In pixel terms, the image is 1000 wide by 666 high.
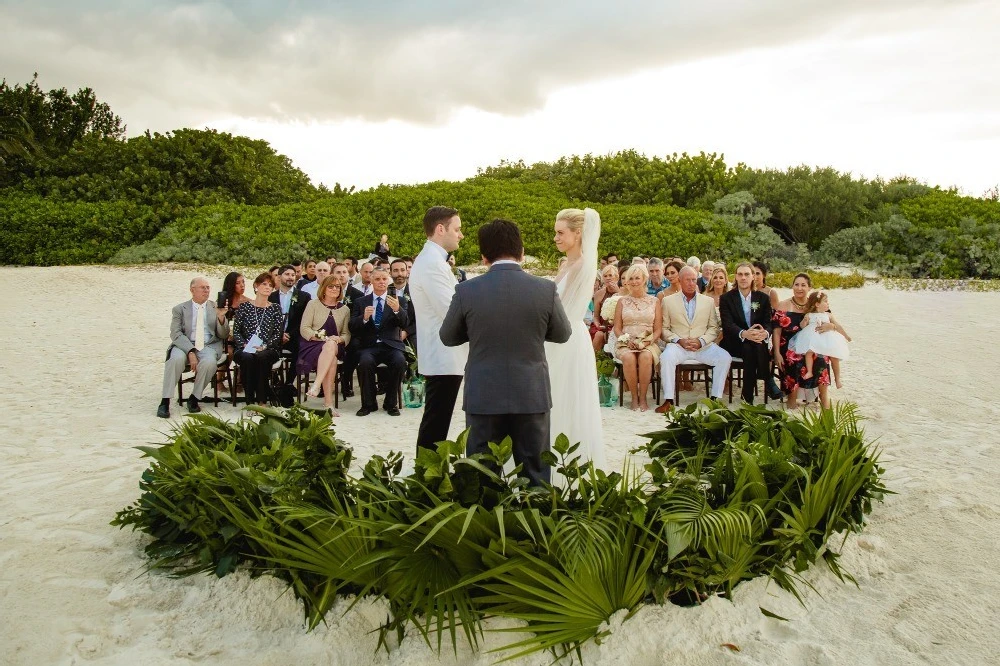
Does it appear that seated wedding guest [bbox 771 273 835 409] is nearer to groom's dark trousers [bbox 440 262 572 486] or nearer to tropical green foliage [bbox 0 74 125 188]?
groom's dark trousers [bbox 440 262 572 486]

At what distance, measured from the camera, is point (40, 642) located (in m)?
3.70

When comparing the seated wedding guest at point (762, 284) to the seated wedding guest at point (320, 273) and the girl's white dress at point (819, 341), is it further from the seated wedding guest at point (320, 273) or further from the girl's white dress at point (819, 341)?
the seated wedding guest at point (320, 273)

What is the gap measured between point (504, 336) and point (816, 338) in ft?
18.4

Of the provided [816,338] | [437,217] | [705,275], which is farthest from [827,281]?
[437,217]

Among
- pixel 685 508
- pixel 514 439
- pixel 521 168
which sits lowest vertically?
pixel 685 508

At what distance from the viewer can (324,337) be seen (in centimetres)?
881

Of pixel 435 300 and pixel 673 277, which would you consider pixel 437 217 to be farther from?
pixel 673 277

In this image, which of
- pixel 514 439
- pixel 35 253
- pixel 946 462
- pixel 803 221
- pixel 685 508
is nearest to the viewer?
pixel 685 508

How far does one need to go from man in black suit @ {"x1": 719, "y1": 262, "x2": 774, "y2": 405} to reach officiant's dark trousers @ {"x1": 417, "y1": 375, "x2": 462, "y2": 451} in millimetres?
4217

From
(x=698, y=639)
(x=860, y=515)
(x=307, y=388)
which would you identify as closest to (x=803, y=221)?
Answer: (x=307, y=388)

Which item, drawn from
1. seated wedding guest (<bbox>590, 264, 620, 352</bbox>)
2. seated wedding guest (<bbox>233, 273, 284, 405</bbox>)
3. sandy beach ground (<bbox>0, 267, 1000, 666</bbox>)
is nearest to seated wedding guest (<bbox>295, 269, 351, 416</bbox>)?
seated wedding guest (<bbox>233, 273, 284, 405</bbox>)

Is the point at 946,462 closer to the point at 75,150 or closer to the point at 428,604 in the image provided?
the point at 428,604

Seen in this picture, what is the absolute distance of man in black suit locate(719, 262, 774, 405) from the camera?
862cm

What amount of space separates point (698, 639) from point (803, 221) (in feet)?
73.8
